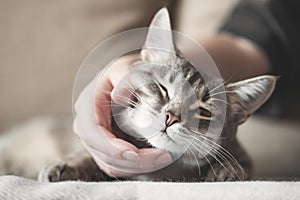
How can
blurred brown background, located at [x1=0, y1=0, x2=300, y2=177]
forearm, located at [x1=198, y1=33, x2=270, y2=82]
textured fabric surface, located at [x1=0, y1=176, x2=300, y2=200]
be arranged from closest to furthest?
textured fabric surface, located at [x1=0, y1=176, x2=300, y2=200] < forearm, located at [x1=198, y1=33, x2=270, y2=82] < blurred brown background, located at [x1=0, y1=0, x2=300, y2=177]

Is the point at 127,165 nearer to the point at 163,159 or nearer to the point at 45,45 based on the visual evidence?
the point at 163,159

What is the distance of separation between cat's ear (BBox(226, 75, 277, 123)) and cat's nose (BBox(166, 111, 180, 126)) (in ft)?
0.22

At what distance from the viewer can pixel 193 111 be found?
→ 0.51 meters

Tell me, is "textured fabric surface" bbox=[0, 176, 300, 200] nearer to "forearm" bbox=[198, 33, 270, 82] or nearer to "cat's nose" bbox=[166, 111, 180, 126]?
"cat's nose" bbox=[166, 111, 180, 126]

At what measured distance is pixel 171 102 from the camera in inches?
20.0

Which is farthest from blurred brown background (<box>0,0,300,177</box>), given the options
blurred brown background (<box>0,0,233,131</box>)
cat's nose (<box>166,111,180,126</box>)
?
cat's nose (<box>166,111,180,126</box>)

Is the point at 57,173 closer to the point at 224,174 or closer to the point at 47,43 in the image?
the point at 224,174

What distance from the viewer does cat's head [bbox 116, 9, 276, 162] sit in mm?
505

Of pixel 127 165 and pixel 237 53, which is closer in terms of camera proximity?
pixel 127 165

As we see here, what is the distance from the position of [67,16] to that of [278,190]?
0.62 m

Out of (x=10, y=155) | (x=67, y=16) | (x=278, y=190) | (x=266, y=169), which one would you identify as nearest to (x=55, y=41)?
(x=67, y=16)

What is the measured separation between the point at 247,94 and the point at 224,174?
0.08 metres

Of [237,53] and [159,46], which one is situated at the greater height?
[159,46]

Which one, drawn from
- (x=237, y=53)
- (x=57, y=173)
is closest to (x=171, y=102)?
(x=57, y=173)
